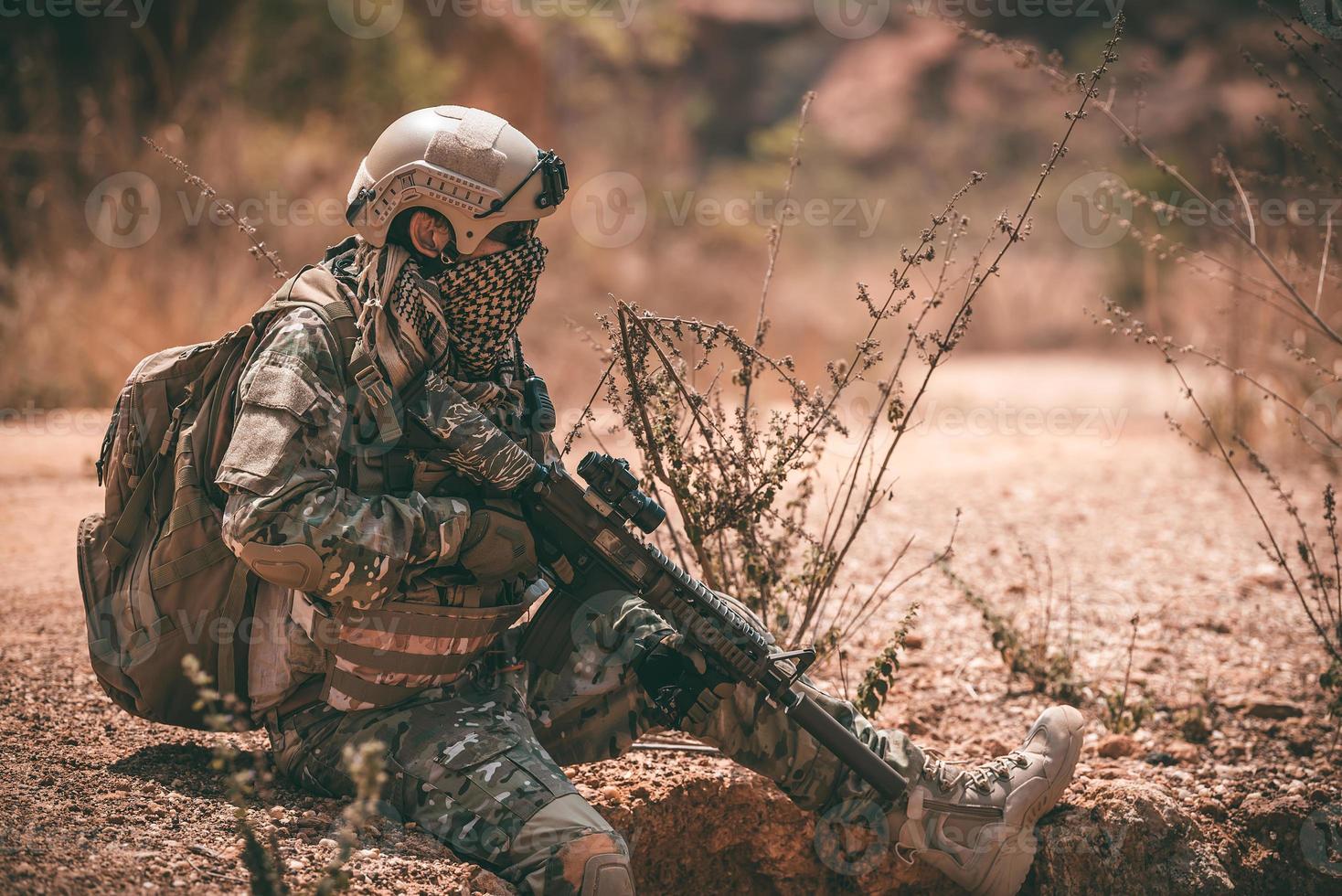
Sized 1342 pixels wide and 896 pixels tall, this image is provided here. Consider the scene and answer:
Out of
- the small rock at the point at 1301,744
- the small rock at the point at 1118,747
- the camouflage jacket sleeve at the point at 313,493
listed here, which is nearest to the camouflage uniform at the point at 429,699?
the camouflage jacket sleeve at the point at 313,493

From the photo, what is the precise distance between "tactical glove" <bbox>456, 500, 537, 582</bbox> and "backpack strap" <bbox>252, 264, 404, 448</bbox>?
0.24m

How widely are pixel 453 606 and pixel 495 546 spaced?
6.3 inches

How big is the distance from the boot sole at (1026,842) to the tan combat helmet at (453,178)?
1672mm

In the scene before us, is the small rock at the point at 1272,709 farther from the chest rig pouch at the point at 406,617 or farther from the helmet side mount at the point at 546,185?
the helmet side mount at the point at 546,185

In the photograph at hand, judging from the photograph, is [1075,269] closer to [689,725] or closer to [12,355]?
[12,355]

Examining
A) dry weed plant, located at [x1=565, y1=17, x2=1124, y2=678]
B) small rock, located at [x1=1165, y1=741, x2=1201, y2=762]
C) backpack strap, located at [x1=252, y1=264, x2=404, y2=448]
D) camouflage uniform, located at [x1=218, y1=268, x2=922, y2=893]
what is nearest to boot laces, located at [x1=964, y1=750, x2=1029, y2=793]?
camouflage uniform, located at [x1=218, y1=268, x2=922, y2=893]

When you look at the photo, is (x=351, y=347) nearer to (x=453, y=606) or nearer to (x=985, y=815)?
(x=453, y=606)

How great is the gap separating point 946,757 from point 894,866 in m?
→ 0.47

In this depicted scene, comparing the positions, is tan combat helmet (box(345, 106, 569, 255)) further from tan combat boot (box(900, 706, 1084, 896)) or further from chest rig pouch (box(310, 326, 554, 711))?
tan combat boot (box(900, 706, 1084, 896))

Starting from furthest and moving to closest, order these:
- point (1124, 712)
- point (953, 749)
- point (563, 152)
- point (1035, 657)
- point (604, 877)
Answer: point (563, 152) < point (1035, 657) < point (1124, 712) < point (953, 749) < point (604, 877)

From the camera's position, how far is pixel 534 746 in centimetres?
235

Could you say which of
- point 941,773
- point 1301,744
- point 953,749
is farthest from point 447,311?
point 1301,744

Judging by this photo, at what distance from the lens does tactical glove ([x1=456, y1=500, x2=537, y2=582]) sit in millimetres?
2326

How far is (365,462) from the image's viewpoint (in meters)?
2.35
